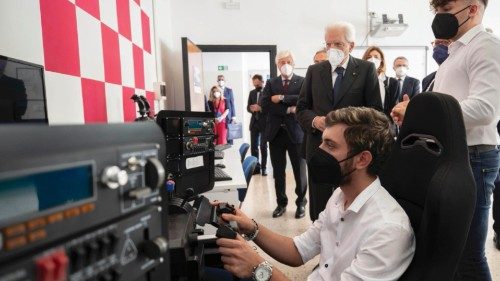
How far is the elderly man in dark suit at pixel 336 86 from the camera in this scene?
1984 millimetres

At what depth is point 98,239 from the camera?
384 millimetres

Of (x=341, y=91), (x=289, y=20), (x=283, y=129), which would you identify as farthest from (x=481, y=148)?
(x=289, y=20)

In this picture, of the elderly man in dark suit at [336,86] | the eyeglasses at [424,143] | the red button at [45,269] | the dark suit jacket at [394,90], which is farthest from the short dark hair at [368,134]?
the dark suit jacket at [394,90]

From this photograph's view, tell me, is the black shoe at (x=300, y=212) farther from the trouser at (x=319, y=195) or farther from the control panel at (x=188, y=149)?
the control panel at (x=188, y=149)

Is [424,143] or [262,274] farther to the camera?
[262,274]

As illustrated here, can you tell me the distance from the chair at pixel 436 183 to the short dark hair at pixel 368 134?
0.43 feet

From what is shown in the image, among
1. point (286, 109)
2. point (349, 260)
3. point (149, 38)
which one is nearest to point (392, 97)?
point (286, 109)

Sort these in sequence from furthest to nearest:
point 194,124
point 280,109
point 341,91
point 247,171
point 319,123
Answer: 1. point 280,109
2. point 247,171
3. point 341,91
4. point 319,123
5. point 194,124

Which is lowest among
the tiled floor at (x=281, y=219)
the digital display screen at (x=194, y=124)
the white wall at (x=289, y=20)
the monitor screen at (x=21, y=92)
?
the tiled floor at (x=281, y=219)

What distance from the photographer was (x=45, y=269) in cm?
32

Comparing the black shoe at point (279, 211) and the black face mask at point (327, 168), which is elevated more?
the black face mask at point (327, 168)

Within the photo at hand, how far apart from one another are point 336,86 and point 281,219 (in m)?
1.48

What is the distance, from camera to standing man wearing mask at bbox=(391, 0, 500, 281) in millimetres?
1245

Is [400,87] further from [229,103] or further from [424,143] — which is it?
[229,103]
